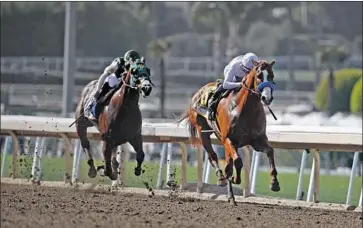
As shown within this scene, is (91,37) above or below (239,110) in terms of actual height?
above

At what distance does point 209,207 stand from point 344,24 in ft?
120

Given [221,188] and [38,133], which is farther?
[38,133]

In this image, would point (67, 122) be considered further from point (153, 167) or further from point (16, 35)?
point (16, 35)

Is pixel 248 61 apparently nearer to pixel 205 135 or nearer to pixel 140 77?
pixel 140 77

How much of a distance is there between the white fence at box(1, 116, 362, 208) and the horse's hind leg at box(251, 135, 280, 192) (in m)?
0.46

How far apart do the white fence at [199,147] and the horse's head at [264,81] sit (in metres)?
0.85

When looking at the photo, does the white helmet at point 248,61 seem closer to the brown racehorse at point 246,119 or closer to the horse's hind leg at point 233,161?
the brown racehorse at point 246,119

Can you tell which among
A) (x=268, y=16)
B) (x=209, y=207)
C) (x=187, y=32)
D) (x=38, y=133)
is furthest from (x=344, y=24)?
(x=209, y=207)

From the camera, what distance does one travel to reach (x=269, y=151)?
8617mm

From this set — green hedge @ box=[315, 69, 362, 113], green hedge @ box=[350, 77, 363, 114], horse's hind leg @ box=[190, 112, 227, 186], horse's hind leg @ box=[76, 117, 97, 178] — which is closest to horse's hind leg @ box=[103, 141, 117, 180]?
horse's hind leg @ box=[76, 117, 97, 178]

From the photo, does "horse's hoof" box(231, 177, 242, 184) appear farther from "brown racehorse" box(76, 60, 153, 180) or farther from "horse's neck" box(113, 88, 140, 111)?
"horse's neck" box(113, 88, 140, 111)

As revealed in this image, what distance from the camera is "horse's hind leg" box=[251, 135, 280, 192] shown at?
8.57 metres

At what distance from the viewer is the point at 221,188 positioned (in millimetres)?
10016

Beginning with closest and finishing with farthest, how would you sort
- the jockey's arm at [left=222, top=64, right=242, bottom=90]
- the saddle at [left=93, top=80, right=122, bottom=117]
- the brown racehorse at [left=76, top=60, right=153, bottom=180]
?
1. the jockey's arm at [left=222, top=64, right=242, bottom=90]
2. the brown racehorse at [left=76, top=60, right=153, bottom=180]
3. the saddle at [left=93, top=80, right=122, bottom=117]
